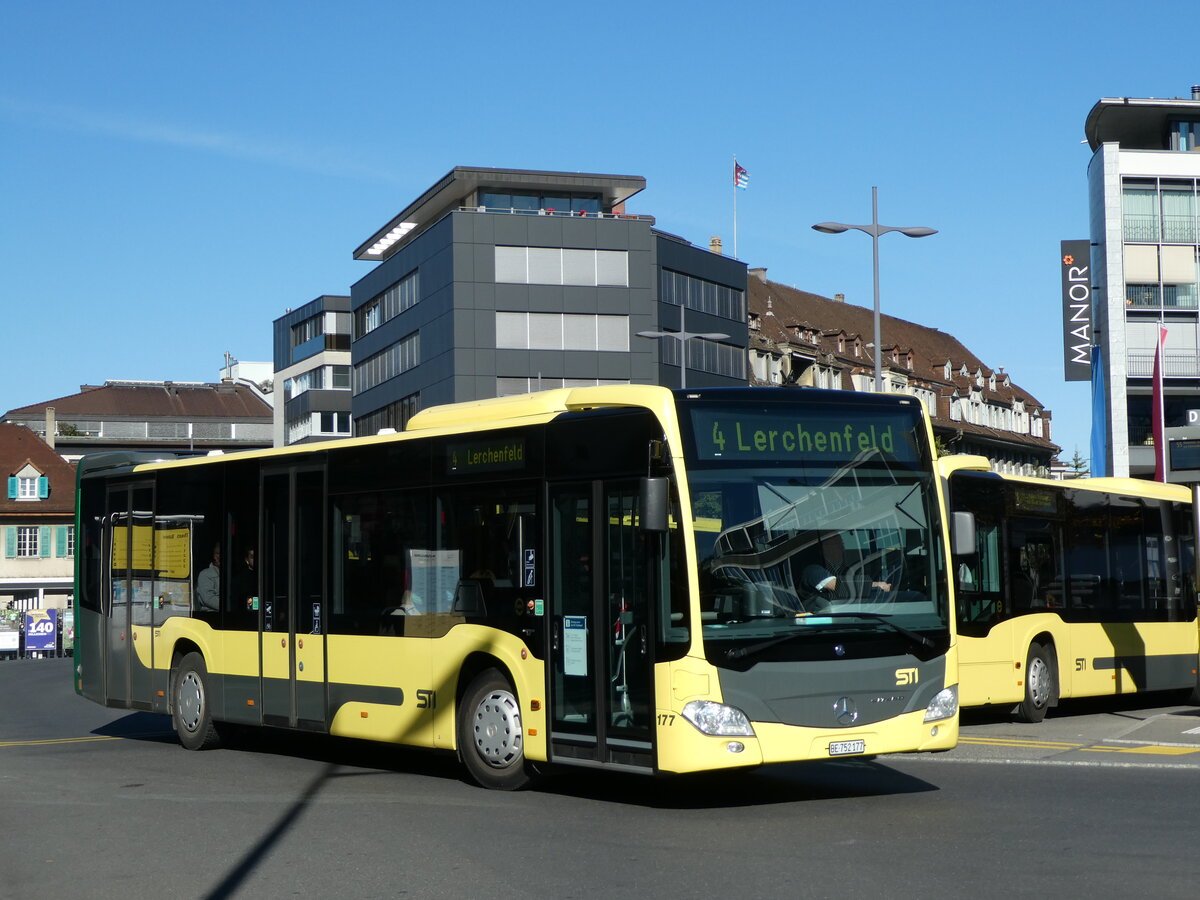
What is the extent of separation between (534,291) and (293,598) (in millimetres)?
56293

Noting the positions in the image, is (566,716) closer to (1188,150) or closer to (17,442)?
(1188,150)

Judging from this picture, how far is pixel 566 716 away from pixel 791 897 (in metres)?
4.03

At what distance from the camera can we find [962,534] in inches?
483

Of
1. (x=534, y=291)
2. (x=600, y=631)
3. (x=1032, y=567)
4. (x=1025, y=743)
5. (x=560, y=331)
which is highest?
(x=534, y=291)

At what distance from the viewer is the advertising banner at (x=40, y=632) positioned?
62.1 metres

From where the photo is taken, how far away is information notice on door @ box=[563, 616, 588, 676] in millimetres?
11719

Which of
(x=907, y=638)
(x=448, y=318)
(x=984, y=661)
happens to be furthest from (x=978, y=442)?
(x=907, y=638)

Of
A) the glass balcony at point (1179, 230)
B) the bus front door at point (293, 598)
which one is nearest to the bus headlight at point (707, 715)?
the bus front door at point (293, 598)

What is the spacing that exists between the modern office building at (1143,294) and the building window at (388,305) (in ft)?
101

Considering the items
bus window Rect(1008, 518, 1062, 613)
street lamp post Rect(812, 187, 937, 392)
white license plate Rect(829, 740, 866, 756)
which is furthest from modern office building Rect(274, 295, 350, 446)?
white license plate Rect(829, 740, 866, 756)

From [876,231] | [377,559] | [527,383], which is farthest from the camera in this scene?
[527,383]

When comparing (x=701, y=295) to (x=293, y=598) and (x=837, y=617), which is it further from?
(x=837, y=617)

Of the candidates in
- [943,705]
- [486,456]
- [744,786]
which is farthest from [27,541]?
[943,705]

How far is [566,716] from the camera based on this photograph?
11.8 m
